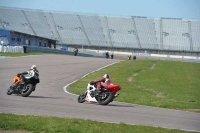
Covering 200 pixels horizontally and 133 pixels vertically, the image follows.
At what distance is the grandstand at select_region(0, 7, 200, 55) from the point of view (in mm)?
94188

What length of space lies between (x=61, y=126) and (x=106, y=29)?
298ft

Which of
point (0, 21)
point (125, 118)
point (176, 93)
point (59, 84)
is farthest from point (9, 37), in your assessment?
point (125, 118)

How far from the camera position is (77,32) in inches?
3920

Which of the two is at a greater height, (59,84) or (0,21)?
(0,21)

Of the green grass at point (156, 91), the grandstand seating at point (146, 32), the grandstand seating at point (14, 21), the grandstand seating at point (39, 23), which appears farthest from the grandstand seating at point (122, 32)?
the green grass at point (156, 91)

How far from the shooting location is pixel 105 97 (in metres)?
18.0

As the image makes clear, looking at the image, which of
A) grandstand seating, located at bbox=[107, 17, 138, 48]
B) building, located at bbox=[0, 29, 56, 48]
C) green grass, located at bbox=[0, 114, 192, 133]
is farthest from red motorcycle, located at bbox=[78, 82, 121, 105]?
grandstand seating, located at bbox=[107, 17, 138, 48]

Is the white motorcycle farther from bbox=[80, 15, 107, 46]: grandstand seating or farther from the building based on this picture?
bbox=[80, 15, 107, 46]: grandstand seating

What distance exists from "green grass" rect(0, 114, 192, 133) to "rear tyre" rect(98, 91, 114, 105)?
618 cm

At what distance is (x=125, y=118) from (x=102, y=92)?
4540 mm

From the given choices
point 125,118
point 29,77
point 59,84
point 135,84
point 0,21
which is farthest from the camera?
point 0,21

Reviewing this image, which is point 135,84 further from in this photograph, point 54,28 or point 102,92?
point 54,28

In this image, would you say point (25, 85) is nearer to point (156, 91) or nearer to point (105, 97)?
point (105, 97)

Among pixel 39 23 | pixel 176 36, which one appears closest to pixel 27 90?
pixel 176 36
